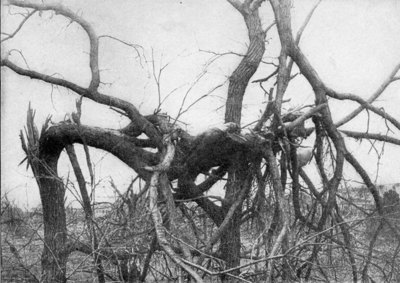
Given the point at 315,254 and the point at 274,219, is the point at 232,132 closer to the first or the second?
the point at 274,219

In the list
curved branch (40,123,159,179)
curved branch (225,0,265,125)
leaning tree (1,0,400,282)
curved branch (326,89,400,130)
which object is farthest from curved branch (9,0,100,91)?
curved branch (326,89,400,130)

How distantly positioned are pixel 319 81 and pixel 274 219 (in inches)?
59.8

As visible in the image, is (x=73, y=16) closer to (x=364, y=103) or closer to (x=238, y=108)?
(x=238, y=108)

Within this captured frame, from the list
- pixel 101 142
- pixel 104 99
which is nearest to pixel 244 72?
pixel 104 99

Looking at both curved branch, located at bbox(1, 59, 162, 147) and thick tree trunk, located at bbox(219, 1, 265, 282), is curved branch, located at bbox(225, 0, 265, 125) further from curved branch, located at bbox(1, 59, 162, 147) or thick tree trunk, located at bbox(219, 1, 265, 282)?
curved branch, located at bbox(1, 59, 162, 147)

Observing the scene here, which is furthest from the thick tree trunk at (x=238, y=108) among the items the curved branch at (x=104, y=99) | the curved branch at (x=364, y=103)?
the curved branch at (x=364, y=103)

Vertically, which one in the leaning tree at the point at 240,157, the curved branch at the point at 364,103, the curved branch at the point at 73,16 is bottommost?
the leaning tree at the point at 240,157

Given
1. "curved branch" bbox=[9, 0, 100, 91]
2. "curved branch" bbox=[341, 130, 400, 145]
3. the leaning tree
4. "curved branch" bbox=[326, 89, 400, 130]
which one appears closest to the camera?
the leaning tree

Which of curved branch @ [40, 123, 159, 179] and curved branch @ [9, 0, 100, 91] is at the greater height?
curved branch @ [9, 0, 100, 91]

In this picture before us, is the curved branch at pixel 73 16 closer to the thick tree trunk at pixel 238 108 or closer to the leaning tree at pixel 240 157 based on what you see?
the leaning tree at pixel 240 157

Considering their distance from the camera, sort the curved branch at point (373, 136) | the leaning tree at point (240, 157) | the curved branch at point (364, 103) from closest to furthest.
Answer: the leaning tree at point (240, 157) < the curved branch at point (364, 103) < the curved branch at point (373, 136)

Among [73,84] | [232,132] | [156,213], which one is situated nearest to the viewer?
[156,213]

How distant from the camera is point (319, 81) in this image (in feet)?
18.3

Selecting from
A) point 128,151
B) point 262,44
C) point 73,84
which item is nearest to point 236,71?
point 262,44
